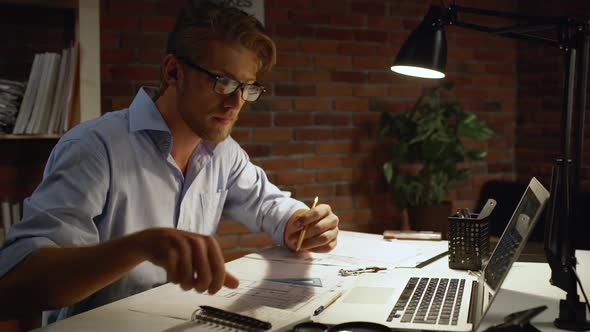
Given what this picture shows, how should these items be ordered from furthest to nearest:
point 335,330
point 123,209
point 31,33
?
point 31,33, point 123,209, point 335,330

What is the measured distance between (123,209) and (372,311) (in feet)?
2.46

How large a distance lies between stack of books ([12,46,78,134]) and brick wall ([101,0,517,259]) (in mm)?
570

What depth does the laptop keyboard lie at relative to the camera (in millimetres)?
1113

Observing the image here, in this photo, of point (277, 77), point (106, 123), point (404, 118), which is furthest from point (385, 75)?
point (106, 123)

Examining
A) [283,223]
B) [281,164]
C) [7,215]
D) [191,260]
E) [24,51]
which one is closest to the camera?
[191,260]

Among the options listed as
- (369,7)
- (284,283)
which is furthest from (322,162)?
(284,283)

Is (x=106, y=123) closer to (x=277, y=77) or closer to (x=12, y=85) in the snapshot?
(x=12, y=85)

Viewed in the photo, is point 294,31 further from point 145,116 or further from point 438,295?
point 438,295

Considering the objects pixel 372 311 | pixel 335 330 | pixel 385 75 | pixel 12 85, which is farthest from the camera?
pixel 385 75

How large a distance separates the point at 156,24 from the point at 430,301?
7.53 ft

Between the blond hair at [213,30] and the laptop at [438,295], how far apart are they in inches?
28.0

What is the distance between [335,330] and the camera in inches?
41.5

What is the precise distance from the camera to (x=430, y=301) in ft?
4.00

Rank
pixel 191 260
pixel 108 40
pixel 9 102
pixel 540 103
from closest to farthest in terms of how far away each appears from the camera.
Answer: pixel 191 260, pixel 9 102, pixel 108 40, pixel 540 103
